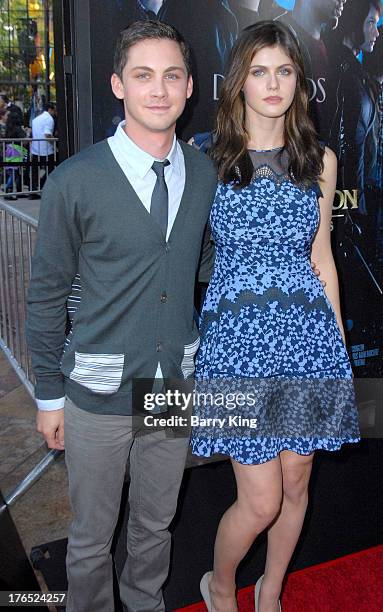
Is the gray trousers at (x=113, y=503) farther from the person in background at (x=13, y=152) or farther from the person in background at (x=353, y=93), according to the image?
the person in background at (x=13, y=152)

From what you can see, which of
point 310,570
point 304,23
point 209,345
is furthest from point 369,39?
point 310,570

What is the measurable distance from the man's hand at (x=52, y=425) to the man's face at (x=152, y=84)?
89 cm

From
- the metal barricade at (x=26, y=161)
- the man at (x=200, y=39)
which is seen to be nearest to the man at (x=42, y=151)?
the metal barricade at (x=26, y=161)

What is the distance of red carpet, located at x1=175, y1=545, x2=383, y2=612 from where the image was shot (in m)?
2.54

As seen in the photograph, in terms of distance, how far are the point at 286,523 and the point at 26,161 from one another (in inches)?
428

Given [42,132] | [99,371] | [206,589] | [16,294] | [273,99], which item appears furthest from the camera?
[42,132]

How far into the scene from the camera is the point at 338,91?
3.20m

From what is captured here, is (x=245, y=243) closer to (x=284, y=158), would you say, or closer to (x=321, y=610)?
(x=284, y=158)

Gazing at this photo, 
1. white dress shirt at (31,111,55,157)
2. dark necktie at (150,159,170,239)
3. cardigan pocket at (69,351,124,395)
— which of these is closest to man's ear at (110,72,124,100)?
dark necktie at (150,159,170,239)

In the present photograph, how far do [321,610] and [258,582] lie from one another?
269 mm

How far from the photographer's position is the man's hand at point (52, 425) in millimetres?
2033

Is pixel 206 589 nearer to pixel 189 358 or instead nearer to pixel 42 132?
pixel 189 358

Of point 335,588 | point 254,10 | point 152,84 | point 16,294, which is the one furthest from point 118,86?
point 16,294

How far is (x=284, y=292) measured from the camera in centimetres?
212
